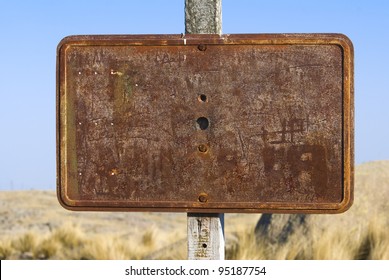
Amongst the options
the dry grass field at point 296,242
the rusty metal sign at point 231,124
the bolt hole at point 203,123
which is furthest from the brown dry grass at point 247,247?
the bolt hole at point 203,123

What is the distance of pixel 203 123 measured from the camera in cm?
353

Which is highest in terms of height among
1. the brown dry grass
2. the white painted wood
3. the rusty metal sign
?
the rusty metal sign

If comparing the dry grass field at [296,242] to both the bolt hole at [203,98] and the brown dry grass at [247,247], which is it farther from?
the bolt hole at [203,98]

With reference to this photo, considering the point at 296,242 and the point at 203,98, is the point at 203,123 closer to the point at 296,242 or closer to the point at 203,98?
the point at 203,98

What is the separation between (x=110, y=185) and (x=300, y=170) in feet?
2.81

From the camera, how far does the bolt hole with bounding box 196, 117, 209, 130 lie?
3.53 meters

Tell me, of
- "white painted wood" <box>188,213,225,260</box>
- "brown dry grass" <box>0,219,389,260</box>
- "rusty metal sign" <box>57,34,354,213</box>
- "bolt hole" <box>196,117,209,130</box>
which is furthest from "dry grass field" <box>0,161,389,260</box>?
"bolt hole" <box>196,117,209,130</box>

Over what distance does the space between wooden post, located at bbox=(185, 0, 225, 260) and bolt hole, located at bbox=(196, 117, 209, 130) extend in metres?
0.42

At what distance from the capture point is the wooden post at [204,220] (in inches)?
144

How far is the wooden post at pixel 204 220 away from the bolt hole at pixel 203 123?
16.4 inches

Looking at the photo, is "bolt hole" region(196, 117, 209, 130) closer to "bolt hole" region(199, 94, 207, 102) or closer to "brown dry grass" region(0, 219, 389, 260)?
"bolt hole" region(199, 94, 207, 102)
